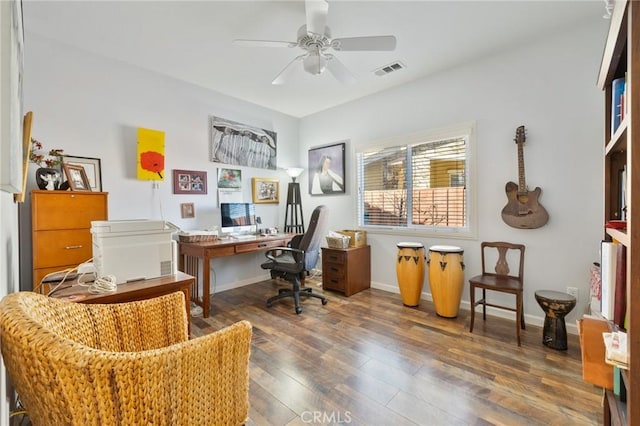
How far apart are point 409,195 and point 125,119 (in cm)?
331

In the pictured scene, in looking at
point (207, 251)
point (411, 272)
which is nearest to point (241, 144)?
point (207, 251)

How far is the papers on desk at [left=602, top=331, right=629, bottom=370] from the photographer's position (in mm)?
827

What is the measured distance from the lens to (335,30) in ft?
7.68

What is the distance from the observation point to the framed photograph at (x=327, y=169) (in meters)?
4.04

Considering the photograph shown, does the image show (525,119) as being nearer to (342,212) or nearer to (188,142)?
(342,212)

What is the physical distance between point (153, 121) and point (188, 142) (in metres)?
0.42

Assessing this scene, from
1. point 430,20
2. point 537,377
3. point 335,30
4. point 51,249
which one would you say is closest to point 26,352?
point 51,249

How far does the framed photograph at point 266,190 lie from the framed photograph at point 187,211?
0.92 meters

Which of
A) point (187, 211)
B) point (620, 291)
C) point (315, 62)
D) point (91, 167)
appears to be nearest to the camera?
point (620, 291)

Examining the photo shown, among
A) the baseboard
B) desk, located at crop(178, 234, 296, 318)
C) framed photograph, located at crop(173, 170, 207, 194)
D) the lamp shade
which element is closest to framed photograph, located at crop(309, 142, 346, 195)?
the lamp shade

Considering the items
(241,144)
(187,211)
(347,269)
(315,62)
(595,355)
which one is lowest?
(347,269)

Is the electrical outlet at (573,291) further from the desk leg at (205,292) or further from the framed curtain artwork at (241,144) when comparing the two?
the framed curtain artwork at (241,144)

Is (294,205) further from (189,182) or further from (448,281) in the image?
(448,281)

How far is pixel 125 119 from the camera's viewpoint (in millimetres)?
2854
